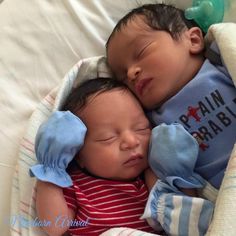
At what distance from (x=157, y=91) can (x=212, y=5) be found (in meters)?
0.25

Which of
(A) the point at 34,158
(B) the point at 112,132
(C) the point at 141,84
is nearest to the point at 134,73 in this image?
(C) the point at 141,84

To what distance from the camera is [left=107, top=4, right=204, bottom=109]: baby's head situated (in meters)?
1.05

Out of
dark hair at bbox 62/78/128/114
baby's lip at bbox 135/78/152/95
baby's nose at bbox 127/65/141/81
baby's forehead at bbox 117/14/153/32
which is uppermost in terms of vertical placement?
baby's forehead at bbox 117/14/153/32

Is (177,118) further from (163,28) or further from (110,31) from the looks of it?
(110,31)

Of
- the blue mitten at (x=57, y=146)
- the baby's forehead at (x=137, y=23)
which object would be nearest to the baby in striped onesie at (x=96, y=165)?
the blue mitten at (x=57, y=146)

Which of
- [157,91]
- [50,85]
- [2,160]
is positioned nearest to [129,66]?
[157,91]

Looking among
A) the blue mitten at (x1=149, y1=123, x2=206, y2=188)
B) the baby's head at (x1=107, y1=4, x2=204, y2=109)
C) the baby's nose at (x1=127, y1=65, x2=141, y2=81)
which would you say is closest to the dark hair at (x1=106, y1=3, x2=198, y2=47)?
the baby's head at (x1=107, y1=4, x2=204, y2=109)

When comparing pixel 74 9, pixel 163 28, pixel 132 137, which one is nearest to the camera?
pixel 132 137

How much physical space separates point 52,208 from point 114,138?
193 millimetres

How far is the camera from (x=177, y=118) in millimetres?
1039

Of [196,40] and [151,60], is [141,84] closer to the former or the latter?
[151,60]

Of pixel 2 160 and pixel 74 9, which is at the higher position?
pixel 74 9

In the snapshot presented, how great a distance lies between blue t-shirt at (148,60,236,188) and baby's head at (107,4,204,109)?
32 mm

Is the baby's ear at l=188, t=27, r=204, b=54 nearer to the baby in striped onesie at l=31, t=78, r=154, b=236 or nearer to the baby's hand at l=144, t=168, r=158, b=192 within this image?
the baby in striped onesie at l=31, t=78, r=154, b=236
